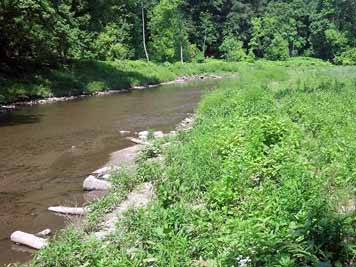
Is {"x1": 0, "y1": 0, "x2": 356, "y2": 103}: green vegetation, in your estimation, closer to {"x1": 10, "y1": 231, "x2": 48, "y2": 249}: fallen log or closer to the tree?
the tree

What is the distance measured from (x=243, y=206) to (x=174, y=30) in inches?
2326

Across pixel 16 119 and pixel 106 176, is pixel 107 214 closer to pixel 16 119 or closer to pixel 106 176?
pixel 106 176

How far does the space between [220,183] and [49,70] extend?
90.5ft

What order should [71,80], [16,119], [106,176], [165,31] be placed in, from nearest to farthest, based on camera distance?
[106,176]
[16,119]
[71,80]
[165,31]

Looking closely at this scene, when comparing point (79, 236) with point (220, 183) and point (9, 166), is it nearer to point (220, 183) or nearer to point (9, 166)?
point (220, 183)

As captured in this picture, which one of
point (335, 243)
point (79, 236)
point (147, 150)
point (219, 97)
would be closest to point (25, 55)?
point (219, 97)

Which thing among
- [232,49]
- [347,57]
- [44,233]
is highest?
[232,49]

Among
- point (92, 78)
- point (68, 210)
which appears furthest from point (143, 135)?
point (92, 78)

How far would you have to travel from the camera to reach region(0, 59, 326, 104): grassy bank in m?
27.8

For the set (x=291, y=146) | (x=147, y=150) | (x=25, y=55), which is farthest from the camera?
(x=25, y=55)

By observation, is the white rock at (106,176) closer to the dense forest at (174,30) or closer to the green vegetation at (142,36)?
the green vegetation at (142,36)

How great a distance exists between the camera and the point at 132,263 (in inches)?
225

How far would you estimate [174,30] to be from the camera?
63.9 m

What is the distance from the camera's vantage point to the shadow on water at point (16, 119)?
20.2 meters
